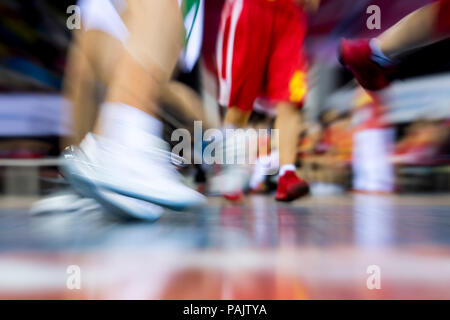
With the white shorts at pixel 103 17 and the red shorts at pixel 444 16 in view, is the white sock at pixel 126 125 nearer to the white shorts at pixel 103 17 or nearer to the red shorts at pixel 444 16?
the white shorts at pixel 103 17

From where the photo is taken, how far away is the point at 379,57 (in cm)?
107

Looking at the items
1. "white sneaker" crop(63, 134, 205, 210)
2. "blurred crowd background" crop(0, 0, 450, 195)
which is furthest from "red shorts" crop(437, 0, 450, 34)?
"blurred crowd background" crop(0, 0, 450, 195)

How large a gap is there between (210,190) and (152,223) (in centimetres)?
156

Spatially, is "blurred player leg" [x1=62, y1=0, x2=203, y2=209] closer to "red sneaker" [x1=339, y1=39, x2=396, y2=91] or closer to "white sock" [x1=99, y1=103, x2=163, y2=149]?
"white sock" [x1=99, y1=103, x2=163, y2=149]

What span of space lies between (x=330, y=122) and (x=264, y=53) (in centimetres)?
238

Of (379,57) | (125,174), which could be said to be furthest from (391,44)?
(125,174)

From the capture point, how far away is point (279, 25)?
1.65 meters

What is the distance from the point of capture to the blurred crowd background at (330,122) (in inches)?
113

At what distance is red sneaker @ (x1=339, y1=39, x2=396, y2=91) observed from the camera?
108 centimetres

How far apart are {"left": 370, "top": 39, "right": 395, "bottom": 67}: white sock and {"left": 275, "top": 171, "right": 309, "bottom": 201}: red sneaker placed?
1.54 ft

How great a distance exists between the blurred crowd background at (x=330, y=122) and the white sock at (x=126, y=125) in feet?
5.62
